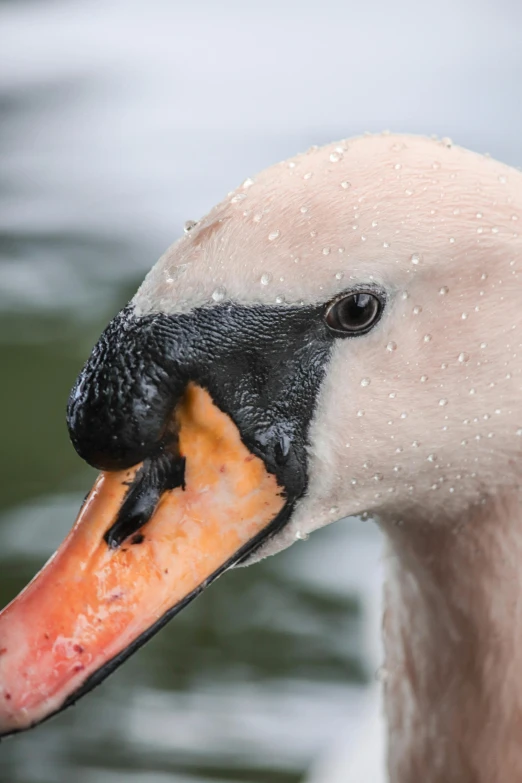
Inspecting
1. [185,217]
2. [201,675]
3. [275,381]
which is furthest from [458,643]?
[185,217]

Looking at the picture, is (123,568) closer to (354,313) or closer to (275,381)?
(275,381)

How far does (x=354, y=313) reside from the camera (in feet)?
4.43

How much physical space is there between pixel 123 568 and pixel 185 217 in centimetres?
343

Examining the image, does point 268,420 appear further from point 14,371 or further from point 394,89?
point 394,89

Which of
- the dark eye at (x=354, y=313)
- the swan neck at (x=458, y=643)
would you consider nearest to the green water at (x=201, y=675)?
the swan neck at (x=458, y=643)

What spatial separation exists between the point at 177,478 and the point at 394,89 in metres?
4.20

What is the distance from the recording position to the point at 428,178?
1345 mm

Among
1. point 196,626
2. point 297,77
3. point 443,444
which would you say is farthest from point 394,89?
point 443,444

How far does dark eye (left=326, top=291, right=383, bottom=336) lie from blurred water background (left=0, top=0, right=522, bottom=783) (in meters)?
1.66

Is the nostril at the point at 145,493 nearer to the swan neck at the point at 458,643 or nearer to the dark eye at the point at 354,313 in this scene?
the dark eye at the point at 354,313

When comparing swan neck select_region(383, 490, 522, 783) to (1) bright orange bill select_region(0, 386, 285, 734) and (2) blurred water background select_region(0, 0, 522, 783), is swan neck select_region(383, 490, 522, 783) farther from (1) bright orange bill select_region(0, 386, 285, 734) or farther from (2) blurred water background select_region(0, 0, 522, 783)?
(2) blurred water background select_region(0, 0, 522, 783)

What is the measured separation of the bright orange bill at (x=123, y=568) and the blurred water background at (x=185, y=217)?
1.54m

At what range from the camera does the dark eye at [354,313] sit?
134cm

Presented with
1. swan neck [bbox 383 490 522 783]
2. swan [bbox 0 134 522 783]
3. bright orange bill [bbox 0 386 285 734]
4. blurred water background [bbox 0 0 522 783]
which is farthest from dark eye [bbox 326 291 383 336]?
blurred water background [bbox 0 0 522 783]
